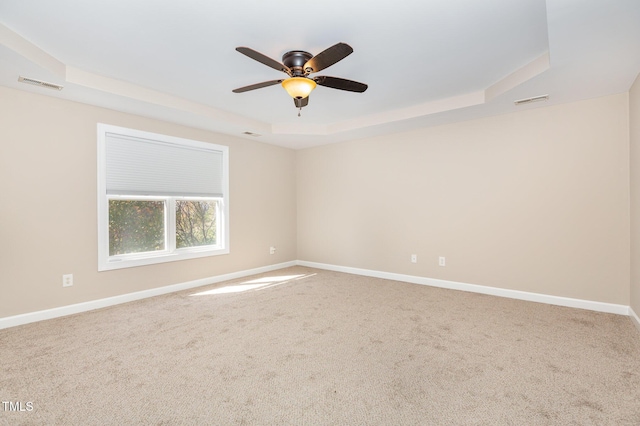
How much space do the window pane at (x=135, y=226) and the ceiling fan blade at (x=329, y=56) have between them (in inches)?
113

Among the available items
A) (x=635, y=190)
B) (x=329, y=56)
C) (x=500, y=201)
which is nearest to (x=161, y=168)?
(x=329, y=56)

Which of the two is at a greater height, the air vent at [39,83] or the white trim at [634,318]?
the air vent at [39,83]

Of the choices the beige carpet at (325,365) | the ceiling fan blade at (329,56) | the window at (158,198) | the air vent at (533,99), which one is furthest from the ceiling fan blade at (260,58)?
the air vent at (533,99)

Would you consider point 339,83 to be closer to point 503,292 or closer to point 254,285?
point 254,285

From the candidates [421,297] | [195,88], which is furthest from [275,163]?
[421,297]

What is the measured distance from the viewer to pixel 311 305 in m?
3.50

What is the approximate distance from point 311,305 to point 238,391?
5.56ft

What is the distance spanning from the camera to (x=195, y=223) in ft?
14.9

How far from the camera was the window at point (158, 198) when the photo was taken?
140 inches

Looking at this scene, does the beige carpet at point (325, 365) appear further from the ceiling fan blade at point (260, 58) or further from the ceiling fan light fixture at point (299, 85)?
the ceiling fan blade at point (260, 58)

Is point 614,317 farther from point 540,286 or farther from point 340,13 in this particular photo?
point 340,13

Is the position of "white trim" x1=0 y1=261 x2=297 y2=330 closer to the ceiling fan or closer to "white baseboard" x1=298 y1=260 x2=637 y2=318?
"white baseboard" x1=298 y1=260 x2=637 y2=318

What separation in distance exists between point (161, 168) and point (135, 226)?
81 centimetres

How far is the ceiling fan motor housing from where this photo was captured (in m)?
2.41
